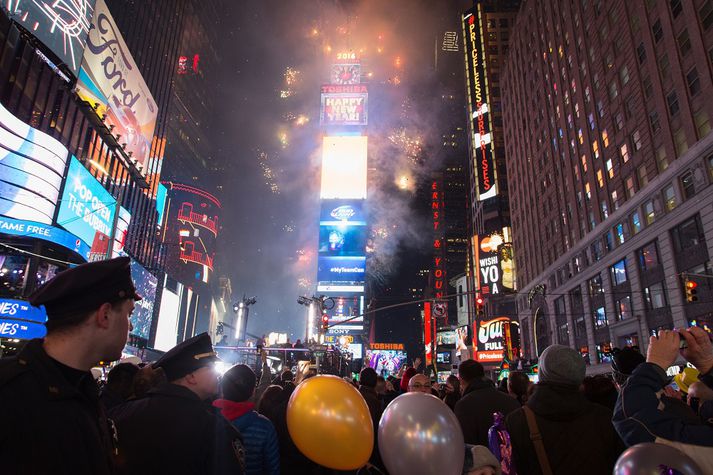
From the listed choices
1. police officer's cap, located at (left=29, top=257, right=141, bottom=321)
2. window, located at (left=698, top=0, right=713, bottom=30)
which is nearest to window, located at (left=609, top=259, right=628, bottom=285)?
window, located at (left=698, top=0, right=713, bottom=30)

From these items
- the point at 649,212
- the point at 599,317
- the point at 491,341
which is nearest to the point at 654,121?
the point at 649,212

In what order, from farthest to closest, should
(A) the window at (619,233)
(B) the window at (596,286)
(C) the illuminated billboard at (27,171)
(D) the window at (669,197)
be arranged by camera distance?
(B) the window at (596,286) < (A) the window at (619,233) < (D) the window at (669,197) < (C) the illuminated billboard at (27,171)

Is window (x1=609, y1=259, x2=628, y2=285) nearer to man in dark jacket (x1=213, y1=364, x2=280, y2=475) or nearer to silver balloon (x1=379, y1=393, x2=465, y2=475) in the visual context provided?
man in dark jacket (x1=213, y1=364, x2=280, y2=475)

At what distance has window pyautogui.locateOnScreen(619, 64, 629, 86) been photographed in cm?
4038

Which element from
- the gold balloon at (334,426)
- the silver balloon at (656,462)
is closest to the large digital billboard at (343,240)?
the gold balloon at (334,426)

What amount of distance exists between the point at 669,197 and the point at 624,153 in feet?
28.2

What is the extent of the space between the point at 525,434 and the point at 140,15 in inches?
2968

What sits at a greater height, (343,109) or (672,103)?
(343,109)

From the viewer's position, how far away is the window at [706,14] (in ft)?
98.6

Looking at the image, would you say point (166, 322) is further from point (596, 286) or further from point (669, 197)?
point (669, 197)

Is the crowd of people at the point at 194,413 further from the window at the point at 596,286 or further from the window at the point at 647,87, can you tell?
the window at the point at 596,286

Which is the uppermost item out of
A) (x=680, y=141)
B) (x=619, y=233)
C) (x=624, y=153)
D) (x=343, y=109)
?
(x=343, y=109)

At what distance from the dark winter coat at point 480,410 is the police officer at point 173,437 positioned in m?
3.05

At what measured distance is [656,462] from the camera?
7.73 feet
